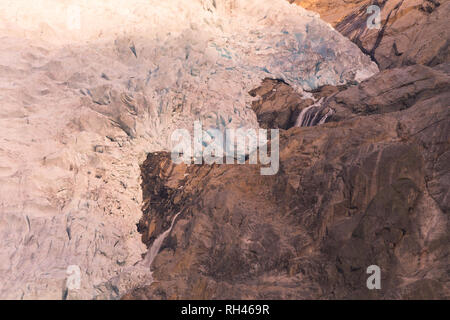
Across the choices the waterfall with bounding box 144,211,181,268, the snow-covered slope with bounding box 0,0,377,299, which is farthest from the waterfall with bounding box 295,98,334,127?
the waterfall with bounding box 144,211,181,268

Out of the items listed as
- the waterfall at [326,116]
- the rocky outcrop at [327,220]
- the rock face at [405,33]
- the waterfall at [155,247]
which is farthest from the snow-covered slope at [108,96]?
the waterfall at [326,116]

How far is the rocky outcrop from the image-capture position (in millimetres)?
12219

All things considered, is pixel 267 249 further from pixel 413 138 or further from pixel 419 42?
pixel 419 42

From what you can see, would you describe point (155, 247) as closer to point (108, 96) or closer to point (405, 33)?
point (108, 96)

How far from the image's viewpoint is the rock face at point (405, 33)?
2044 centimetres

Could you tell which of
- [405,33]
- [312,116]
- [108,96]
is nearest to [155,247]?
[108,96]

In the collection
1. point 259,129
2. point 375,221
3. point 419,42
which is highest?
point 419,42

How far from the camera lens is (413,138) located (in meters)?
14.0

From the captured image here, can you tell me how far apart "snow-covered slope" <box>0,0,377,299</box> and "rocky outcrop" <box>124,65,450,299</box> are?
76.7 inches

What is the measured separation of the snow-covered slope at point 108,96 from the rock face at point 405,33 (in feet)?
3.61

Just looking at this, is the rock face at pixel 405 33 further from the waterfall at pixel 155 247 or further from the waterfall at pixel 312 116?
the waterfall at pixel 155 247

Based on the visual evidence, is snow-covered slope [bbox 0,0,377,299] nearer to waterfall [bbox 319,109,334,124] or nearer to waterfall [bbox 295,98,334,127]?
waterfall [bbox 295,98,334,127]

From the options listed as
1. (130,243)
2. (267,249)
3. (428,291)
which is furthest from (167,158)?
(428,291)
